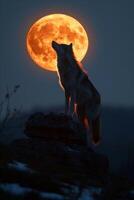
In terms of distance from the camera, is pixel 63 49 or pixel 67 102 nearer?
pixel 67 102

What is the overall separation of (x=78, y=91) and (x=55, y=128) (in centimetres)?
292

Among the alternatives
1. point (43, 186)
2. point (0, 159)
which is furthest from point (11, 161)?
point (43, 186)

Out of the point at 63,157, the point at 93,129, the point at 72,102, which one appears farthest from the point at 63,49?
the point at 63,157

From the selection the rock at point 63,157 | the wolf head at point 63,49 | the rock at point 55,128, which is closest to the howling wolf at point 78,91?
the wolf head at point 63,49

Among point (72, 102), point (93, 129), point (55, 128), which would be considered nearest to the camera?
point (55, 128)

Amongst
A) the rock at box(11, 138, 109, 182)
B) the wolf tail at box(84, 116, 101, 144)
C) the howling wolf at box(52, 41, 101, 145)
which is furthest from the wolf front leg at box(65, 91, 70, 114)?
the rock at box(11, 138, 109, 182)

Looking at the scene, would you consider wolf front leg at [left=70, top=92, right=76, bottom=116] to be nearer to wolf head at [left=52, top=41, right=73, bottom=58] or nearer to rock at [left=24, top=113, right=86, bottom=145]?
wolf head at [left=52, top=41, right=73, bottom=58]

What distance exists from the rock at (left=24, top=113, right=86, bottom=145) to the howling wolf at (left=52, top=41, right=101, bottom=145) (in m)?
1.83

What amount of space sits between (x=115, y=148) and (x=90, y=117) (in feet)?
69.7

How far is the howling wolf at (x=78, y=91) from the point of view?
94.4ft

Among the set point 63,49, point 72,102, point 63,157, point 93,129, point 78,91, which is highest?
point 63,49

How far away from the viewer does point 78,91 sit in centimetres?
2880

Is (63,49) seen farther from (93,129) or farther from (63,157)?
(63,157)

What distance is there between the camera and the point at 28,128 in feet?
86.8
